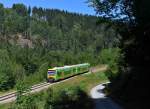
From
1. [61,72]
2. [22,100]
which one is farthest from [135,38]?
[61,72]

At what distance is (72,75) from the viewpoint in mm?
79250

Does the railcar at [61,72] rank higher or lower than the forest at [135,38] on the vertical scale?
lower

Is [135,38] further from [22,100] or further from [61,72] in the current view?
[61,72]

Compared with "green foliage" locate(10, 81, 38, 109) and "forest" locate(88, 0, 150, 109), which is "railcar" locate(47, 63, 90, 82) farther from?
"green foliage" locate(10, 81, 38, 109)

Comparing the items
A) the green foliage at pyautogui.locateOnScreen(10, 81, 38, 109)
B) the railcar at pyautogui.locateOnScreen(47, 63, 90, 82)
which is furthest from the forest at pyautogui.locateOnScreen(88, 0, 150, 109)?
the railcar at pyautogui.locateOnScreen(47, 63, 90, 82)

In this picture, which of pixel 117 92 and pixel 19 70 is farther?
pixel 19 70

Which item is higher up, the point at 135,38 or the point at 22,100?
the point at 135,38

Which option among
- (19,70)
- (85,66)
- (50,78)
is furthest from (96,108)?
(19,70)

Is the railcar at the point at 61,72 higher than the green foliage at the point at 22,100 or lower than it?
lower

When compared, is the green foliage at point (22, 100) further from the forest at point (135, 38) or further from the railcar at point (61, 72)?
the railcar at point (61, 72)

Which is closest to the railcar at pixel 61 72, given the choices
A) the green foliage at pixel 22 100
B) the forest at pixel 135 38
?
the forest at pixel 135 38

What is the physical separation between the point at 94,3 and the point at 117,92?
12242 mm

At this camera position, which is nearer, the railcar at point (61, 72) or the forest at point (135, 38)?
the forest at point (135, 38)

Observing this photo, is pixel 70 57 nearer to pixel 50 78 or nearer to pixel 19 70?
pixel 19 70
